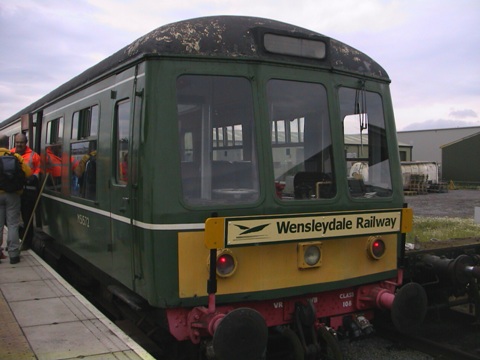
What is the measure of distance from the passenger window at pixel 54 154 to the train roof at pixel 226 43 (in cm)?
221

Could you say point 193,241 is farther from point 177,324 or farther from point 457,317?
point 457,317

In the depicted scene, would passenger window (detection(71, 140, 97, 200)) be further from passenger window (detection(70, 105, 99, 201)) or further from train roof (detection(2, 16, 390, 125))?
train roof (detection(2, 16, 390, 125))

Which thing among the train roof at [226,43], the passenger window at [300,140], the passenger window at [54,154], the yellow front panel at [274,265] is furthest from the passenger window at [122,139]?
the passenger window at [54,154]

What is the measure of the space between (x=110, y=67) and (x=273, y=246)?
2179mm

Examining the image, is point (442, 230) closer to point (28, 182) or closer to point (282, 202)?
point (282, 202)

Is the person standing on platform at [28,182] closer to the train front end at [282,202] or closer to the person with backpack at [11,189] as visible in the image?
the person with backpack at [11,189]

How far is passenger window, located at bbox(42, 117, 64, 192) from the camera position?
6.30 m

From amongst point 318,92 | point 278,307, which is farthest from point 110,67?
point 278,307

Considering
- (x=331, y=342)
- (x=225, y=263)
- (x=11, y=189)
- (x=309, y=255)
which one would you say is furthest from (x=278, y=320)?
(x=11, y=189)

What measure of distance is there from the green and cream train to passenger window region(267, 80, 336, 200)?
0.04 ft

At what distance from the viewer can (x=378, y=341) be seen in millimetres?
5844

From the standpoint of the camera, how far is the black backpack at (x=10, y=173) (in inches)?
229

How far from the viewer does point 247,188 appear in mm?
3893

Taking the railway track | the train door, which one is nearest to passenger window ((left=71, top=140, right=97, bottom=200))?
the train door
